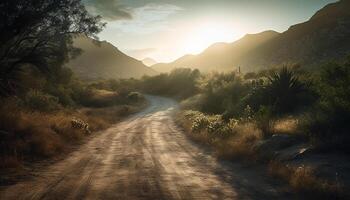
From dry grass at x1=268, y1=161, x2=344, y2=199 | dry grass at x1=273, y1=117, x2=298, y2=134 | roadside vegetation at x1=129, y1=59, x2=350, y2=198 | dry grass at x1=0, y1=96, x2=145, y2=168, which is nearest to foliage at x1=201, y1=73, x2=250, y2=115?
roadside vegetation at x1=129, y1=59, x2=350, y2=198

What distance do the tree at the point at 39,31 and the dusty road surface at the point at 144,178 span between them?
7008mm

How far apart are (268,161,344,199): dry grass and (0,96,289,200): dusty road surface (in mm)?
416

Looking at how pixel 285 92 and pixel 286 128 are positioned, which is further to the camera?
pixel 285 92

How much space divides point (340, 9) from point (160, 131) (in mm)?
110179

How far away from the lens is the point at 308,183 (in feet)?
33.3

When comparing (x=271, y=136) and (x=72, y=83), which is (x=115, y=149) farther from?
(x=72, y=83)

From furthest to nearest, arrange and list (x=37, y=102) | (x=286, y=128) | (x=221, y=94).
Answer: (x=221, y=94) → (x=37, y=102) → (x=286, y=128)

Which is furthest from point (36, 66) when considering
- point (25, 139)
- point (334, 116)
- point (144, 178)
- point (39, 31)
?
point (334, 116)

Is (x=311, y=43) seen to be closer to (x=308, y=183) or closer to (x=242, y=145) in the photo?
(x=242, y=145)

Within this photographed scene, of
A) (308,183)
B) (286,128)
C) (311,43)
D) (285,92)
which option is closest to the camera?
(308,183)

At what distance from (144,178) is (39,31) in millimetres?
15125

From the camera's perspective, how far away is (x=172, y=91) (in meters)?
88.4

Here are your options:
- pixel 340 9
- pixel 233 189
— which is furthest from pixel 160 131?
pixel 340 9

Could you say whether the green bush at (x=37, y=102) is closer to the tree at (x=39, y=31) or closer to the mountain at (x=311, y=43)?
the tree at (x=39, y=31)
